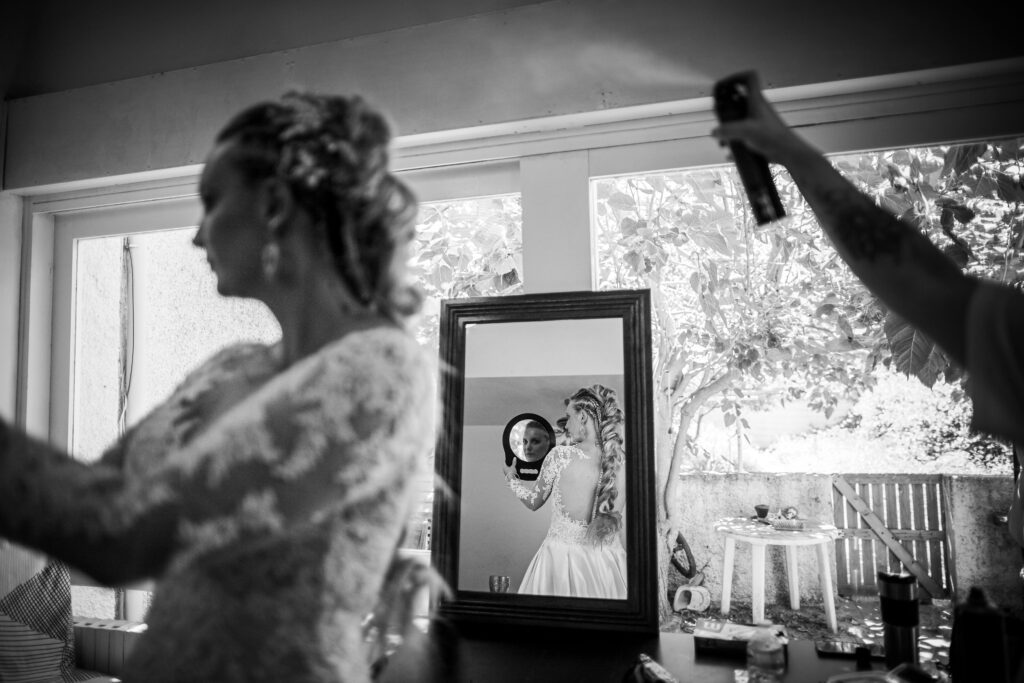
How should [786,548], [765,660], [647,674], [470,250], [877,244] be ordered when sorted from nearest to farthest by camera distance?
1. [877,244]
2. [647,674]
3. [765,660]
4. [786,548]
5. [470,250]

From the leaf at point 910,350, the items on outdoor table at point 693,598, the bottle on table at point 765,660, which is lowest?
the items on outdoor table at point 693,598

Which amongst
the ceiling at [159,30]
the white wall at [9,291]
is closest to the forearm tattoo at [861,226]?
the ceiling at [159,30]

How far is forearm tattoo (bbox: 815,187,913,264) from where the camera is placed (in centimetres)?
82

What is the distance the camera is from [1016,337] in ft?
2.21

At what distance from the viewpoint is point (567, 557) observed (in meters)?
1.41

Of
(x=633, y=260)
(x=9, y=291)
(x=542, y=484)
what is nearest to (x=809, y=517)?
(x=542, y=484)

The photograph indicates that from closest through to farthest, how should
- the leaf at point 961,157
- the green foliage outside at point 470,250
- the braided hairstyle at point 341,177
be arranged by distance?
the braided hairstyle at point 341,177
the leaf at point 961,157
the green foliage outside at point 470,250

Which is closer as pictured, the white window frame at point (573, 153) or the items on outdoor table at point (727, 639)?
the items on outdoor table at point (727, 639)

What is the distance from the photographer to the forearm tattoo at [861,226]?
2.68ft

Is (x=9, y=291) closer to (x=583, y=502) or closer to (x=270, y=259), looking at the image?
(x=583, y=502)

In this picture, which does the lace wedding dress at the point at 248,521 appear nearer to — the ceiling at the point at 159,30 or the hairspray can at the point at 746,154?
the hairspray can at the point at 746,154

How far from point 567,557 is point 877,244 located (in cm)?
91

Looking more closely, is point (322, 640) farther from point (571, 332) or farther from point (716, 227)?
point (716, 227)

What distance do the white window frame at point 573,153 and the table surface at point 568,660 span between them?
2.87ft
